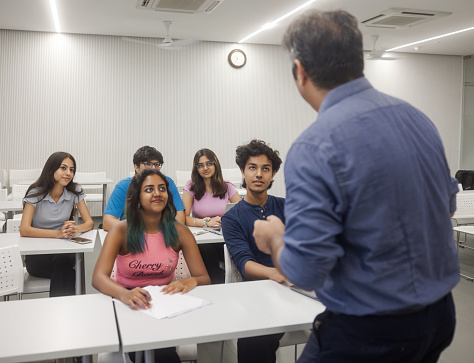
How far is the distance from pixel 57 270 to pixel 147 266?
3.77ft

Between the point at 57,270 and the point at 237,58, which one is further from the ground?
the point at 237,58

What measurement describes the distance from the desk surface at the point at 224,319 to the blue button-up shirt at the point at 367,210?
657 mm

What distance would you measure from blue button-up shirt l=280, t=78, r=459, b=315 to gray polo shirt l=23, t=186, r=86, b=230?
9.70 ft

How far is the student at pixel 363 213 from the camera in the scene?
3.37 feet

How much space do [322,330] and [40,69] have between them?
7899 millimetres

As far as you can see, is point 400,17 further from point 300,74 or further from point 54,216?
point 300,74

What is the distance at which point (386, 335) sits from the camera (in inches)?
41.4

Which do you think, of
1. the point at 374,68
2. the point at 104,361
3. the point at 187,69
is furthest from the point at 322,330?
the point at 374,68

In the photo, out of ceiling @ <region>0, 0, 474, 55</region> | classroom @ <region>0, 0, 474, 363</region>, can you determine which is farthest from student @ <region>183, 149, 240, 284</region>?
classroom @ <region>0, 0, 474, 363</region>

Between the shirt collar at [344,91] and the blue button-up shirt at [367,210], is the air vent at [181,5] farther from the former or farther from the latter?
the blue button-up shirt at [367,210]

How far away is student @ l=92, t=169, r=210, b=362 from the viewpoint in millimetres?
2277

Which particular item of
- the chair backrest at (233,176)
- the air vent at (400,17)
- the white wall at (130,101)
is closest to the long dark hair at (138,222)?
the chair backrest at (233,176)

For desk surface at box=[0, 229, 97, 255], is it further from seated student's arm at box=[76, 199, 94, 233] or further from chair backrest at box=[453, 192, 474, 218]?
chair backrest at box=[453, 192, 474, 218]

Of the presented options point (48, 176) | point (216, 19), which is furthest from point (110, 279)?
point (216, 19)
